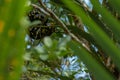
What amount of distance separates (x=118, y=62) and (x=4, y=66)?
0.79ft

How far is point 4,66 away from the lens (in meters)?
0.18

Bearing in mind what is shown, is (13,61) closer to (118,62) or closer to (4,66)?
(4,66)

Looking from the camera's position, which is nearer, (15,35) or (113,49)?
(15,35)

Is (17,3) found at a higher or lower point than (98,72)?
higher

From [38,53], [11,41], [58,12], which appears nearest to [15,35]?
[11,41]

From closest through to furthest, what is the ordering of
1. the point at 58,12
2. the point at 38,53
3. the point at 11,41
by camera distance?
the point at 11,41, the point at 38,53, the point at 58,12

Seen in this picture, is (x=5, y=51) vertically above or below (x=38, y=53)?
above

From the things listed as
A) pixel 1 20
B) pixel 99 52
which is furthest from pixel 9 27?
pixel 99 52

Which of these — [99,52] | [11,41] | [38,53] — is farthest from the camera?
[99,52]

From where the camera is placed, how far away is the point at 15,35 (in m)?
0.18

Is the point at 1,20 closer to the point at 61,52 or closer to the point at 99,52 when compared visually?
the point at 61,52

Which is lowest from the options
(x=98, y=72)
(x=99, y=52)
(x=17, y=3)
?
(x=99, y=52)

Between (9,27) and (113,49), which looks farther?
(113,49)

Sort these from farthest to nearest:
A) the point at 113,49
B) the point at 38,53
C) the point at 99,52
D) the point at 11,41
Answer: the point at 99,52, the point at 38,53, the point at 113,49, the point at 11,41
